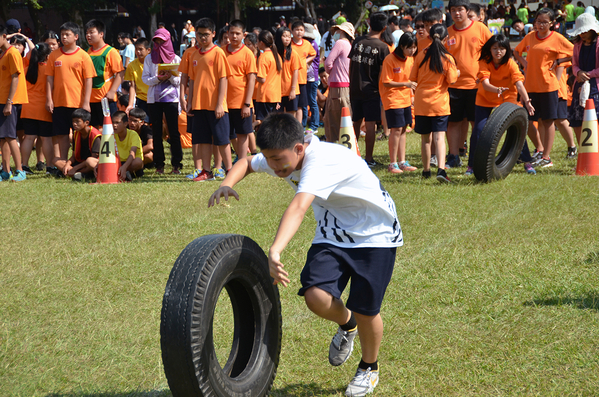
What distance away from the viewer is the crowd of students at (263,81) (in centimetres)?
875

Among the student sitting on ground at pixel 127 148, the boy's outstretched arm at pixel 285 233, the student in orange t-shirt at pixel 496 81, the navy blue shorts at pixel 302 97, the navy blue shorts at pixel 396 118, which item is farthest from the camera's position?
the navy blue shorts at pixel 302 97

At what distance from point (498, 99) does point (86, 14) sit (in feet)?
118

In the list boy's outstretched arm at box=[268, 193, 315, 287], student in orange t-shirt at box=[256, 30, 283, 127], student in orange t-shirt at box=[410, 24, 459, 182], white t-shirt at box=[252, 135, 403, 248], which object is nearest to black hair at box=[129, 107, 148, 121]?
student in orange t-shirt at box=[256, 30, 283, 127]

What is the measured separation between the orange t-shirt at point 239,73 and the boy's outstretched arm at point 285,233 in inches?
267

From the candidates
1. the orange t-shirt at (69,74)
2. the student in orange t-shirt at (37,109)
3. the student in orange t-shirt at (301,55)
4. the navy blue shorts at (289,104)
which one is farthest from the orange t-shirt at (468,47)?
the student in orange t-shirt at (37,109)

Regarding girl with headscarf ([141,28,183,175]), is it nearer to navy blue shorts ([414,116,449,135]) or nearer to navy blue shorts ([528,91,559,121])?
navy blue shorts ([414,116,449,135])

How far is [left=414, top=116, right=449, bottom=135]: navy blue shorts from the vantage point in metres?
8.48

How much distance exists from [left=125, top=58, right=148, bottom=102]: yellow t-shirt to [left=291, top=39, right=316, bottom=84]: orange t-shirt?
2.79 metres

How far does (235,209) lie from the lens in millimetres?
7352

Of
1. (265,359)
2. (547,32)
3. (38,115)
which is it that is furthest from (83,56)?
(265,359)

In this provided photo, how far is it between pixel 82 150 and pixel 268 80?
11.2 ft

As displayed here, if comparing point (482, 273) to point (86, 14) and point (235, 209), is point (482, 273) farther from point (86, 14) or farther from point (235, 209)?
point (86, 14)

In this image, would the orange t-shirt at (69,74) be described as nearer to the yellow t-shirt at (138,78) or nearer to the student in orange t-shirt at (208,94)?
the yellow t-shirt at (138,78)

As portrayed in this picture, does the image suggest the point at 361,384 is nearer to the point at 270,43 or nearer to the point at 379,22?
the point at 379,22
